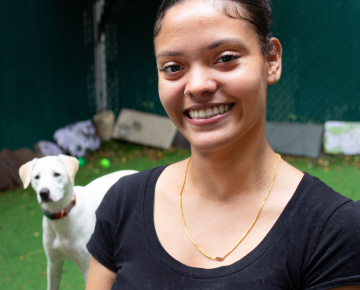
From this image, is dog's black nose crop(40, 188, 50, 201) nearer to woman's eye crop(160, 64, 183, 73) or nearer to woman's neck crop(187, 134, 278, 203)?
woman's neck crop(187, 134, 278, 203)

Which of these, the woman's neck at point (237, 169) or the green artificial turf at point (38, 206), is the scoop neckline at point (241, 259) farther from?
the green artificial turf at point (38, 206)

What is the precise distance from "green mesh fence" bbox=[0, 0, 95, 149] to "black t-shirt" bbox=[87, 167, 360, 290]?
5.24 m

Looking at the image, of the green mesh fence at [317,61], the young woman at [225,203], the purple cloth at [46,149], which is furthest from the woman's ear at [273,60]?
the green mesh fence at [317,61]

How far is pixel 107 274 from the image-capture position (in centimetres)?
136

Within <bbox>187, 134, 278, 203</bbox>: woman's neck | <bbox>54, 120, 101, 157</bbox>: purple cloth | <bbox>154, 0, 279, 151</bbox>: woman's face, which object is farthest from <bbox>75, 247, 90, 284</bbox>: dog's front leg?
<bbox>54, 120, 101, 157</bbox>: purple cloth

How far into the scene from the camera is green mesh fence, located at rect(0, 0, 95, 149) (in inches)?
233

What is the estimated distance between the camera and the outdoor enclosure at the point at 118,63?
20.1 feet

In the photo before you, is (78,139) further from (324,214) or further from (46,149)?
(324,214)

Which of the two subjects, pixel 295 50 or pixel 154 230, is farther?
pixel 295 50

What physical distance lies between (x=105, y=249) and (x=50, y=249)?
146 centimetres

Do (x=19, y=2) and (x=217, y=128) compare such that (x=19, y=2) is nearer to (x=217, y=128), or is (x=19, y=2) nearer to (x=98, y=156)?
(x=98, y=156)

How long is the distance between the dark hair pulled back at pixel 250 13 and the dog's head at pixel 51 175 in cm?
157

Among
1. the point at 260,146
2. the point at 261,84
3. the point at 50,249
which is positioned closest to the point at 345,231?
the point at 260,146

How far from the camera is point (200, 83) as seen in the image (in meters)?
1.09
